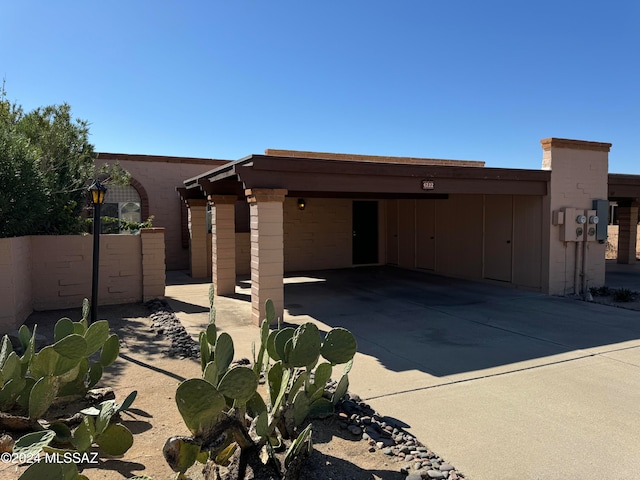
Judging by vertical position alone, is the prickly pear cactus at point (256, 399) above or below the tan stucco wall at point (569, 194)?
below

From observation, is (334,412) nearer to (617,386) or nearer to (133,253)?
(617,386)


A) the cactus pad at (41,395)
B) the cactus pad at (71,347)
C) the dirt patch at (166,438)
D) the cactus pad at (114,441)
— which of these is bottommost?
the dirt patch at (166,438)

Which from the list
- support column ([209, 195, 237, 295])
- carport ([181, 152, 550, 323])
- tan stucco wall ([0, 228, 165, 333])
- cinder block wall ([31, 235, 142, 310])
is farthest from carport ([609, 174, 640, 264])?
cinder block wall ([31, 235, 142, 310])

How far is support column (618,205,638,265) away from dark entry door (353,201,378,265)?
28.0ft

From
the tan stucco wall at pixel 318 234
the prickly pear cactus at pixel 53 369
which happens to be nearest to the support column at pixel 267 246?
the prickly pear cactus at pixel 53 369

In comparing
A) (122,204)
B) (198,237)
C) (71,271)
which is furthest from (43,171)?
A: (122,204)

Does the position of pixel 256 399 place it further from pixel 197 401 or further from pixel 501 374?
pixel 501 374

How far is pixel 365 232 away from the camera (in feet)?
54.2

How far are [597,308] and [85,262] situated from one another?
31.9 feet

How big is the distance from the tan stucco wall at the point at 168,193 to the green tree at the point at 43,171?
2456mm

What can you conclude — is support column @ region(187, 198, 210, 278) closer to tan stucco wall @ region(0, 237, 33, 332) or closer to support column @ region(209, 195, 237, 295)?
support column @ region(209, 195, 237, 295)

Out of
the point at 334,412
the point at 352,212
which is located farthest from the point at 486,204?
the point at 334,412

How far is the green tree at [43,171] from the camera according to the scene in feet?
23.0

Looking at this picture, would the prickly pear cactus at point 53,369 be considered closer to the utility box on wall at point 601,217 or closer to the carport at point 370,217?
the carport at point 370,217
